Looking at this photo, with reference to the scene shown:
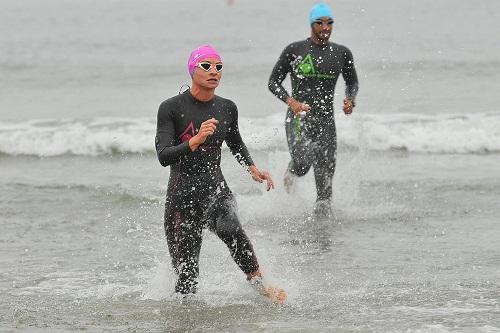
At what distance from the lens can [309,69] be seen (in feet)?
34.2

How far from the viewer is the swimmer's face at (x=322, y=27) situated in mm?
10227

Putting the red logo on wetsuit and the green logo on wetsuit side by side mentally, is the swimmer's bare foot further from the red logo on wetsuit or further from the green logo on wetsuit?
the green logo on wetsuit

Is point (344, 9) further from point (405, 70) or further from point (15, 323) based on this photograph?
point (15, 323)

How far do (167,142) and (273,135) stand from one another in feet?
34.1

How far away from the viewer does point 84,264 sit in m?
9.23

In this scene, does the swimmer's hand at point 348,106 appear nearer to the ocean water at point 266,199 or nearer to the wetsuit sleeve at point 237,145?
the ocean water at point 266,199

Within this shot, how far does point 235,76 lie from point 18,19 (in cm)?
1719

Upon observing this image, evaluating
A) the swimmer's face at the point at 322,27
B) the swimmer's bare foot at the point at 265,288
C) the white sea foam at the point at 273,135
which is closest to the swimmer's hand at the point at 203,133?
the swimmer's bare foot at the point at 265,288

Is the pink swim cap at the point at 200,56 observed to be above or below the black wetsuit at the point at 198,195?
above

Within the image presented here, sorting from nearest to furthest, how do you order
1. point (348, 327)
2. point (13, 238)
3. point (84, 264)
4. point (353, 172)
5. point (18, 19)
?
point (348, 327)
point (84, 264)
point (13, 238)
point (353, 172)
point (18, 19)

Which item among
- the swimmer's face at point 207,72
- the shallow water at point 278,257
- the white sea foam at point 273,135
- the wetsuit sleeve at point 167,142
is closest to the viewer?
the wetsuit sleeve at point 167,142

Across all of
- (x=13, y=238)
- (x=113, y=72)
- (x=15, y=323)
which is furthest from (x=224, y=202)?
(x=113, y=72)

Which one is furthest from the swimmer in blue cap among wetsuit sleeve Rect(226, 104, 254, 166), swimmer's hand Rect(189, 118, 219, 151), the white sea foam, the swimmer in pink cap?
the white sea foam

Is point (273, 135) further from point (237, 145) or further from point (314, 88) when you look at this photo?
point (237, 145)
